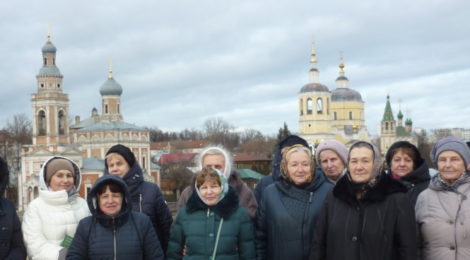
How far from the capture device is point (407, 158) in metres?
5.34

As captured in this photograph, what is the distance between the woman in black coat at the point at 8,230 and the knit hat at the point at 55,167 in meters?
0.30

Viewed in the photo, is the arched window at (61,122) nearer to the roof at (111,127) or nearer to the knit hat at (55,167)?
the roof at (111,127)

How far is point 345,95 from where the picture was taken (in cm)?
7181

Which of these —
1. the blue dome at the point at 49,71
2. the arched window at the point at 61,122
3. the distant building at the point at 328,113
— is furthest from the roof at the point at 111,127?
the distant building at the point at 328,113

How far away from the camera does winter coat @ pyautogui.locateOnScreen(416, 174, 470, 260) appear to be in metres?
4.38

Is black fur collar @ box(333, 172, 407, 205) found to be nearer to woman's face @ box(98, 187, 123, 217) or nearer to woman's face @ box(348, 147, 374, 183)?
woman's face @ box(348, 147, 374, 183)

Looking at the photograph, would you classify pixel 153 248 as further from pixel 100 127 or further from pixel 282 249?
pixel 100 127

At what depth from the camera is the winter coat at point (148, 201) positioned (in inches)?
211

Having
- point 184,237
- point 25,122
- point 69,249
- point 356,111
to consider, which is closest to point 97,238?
point 69,249

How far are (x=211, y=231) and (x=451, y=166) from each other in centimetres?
178

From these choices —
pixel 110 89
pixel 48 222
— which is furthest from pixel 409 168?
pixel 110 89

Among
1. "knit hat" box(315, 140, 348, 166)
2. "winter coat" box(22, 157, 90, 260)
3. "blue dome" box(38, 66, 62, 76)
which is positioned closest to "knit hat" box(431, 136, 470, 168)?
"knit hat" box(315, 140, 348, 166)

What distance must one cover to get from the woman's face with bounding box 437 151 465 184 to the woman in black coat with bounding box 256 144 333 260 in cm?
85

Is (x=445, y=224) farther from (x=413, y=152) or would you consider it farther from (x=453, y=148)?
(x=413, y=152)
